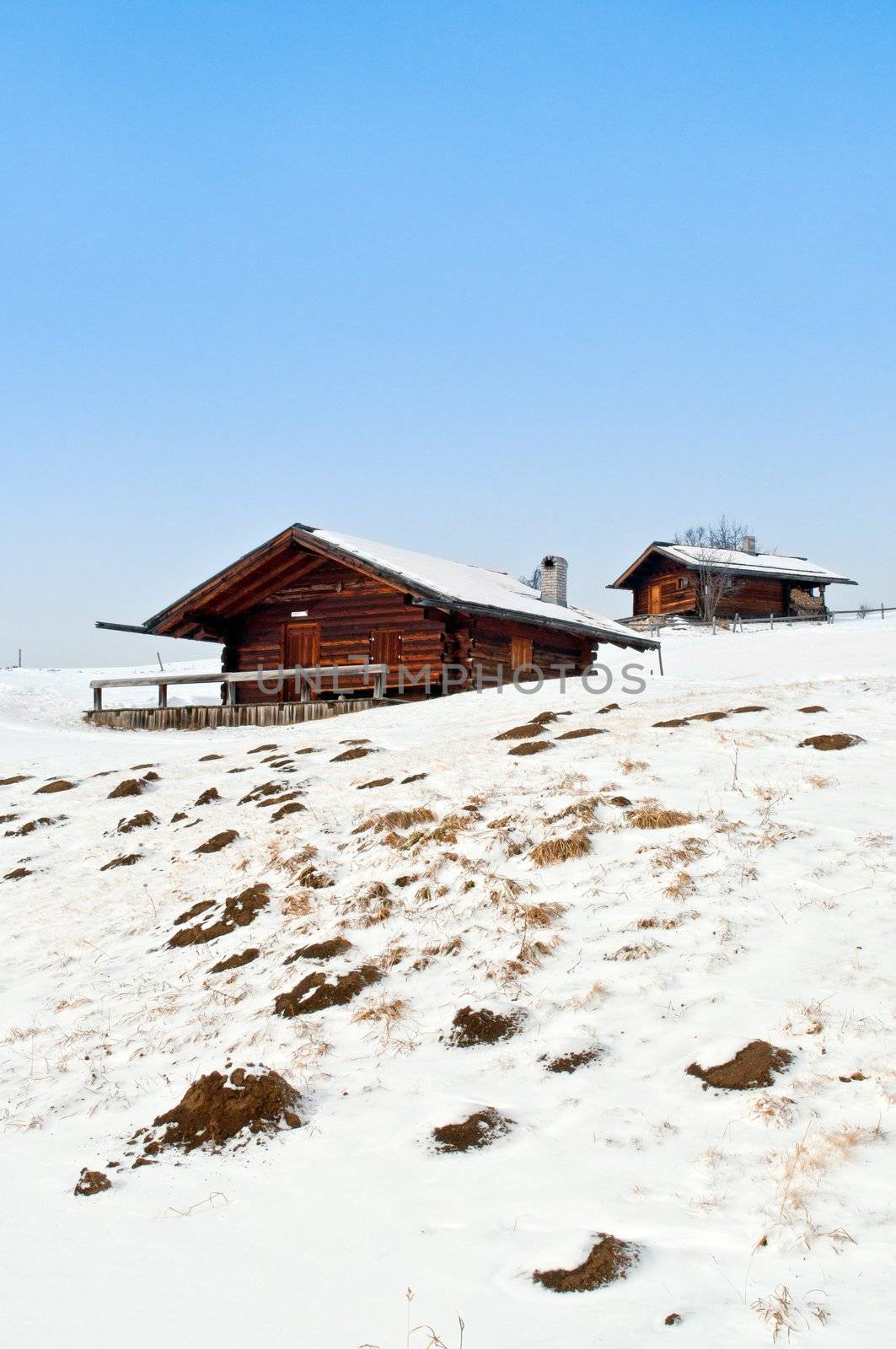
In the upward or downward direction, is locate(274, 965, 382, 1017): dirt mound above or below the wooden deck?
below

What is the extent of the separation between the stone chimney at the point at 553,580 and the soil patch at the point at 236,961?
24.1 metres

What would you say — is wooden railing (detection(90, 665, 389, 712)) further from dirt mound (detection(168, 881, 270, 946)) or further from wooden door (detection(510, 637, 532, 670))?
dirt mound (detection(168, 881, 270, 946))

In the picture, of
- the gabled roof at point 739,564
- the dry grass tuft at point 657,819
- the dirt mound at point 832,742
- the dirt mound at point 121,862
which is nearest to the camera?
the dry grass tuft at point 657,819

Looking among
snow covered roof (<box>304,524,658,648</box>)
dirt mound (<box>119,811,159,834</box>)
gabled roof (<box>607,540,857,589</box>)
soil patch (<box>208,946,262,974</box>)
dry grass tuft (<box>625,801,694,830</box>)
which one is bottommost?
soil patch (<box>208,946,262,974</box>)

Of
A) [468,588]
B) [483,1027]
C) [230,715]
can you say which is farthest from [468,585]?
[483,1027]

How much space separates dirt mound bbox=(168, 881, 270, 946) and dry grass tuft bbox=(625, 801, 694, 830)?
3.29 metres

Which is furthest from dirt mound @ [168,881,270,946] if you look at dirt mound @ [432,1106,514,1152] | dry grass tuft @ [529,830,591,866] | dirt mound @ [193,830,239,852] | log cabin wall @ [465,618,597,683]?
log cabin wall @ [465,618,597,683]

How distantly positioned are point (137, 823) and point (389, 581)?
503 inches

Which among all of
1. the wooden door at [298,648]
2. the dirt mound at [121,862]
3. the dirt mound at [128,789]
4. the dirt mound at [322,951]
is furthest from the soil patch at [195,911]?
the wooden door at [298,648]

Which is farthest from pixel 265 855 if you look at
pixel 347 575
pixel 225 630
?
pixel 225 630

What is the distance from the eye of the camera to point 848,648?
37.6 m

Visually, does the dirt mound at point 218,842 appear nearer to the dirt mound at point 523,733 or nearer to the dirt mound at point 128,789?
the dirt mound at point 128,789

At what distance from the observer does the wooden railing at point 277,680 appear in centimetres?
2370

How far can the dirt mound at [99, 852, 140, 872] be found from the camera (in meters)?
10.9
